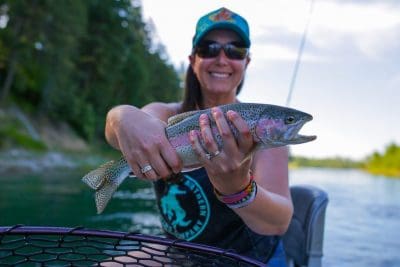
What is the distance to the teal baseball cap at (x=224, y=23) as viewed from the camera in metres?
3.26

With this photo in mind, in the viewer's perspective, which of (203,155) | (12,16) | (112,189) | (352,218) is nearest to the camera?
(203,155)

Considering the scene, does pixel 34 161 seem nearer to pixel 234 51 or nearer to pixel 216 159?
pixel 234 51

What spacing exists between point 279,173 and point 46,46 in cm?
3358

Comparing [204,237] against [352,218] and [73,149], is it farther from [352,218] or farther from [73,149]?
[73,149]

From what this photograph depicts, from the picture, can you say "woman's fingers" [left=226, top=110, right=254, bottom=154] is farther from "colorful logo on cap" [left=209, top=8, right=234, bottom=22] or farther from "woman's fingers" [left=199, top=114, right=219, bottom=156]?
"colorful logo on cap" [left=209, top=8, right=234, bottom=22]

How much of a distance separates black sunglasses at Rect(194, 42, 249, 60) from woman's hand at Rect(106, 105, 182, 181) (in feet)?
3.42

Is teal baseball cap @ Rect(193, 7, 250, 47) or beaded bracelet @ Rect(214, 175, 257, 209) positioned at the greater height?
teal baseball cap @ Rect(193, 7, 250, 47)

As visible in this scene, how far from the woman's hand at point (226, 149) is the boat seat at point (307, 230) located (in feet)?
6.14

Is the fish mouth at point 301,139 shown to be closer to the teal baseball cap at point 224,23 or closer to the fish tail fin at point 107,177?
the fish tail fin at point 107,177

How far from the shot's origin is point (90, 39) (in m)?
45.7

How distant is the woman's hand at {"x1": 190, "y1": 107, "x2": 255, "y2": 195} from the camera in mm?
2166

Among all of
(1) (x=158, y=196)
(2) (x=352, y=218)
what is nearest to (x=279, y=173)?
(1) (x=158, y=196)

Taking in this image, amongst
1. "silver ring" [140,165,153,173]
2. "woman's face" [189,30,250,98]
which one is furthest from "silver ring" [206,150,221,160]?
"woman's face" [189,30,250,98]

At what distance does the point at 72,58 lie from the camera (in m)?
40.8
